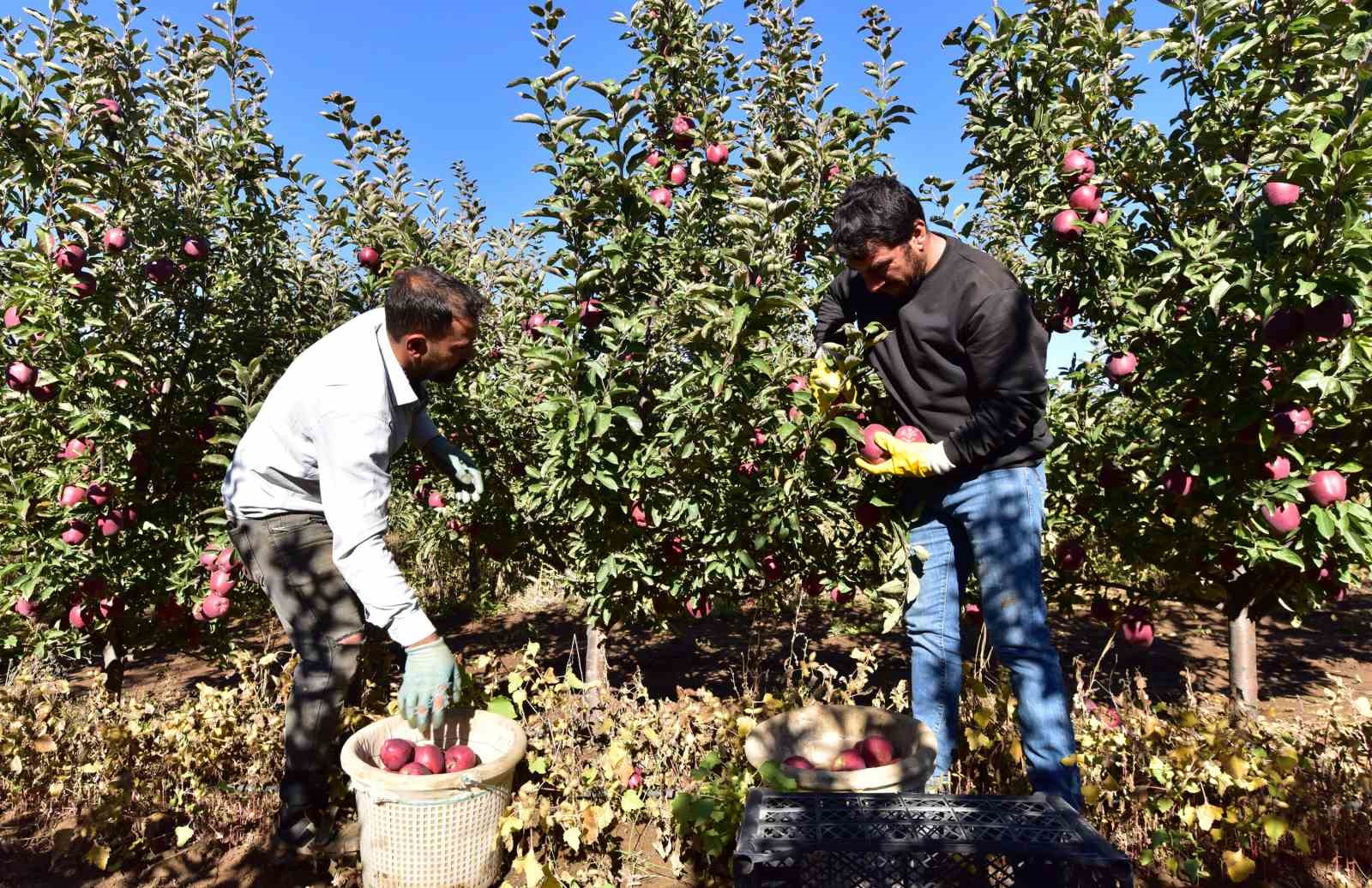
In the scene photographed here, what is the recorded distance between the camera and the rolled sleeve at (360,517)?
6.80 feet

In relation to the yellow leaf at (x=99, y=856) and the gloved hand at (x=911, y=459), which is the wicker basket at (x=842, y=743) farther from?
the yellow leaf at (x=99, y=856)

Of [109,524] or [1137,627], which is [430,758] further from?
[1137,627]

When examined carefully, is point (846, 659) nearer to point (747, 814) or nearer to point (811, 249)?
point (811, 249)

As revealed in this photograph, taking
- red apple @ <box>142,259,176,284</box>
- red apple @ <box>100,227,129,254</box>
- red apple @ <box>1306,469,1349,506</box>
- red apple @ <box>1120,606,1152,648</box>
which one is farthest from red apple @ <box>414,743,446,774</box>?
red apple @ <box>1306,469,1349,506</box>

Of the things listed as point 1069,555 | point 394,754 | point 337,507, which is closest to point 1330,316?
point 1069,555

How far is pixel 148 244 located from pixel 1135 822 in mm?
4204

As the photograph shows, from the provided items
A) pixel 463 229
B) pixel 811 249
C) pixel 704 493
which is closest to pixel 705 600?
pixel 704 493

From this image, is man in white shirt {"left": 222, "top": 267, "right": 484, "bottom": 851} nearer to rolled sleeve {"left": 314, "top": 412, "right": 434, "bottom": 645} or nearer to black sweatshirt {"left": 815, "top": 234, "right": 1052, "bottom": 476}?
rolled sleeve {"left": 314, "top": 412, "right": 434, "bottom": 645}

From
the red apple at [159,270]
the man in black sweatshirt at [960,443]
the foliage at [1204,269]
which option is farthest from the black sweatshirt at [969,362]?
the red apple at [159,270]

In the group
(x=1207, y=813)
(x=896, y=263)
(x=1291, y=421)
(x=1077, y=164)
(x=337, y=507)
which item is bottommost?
(x=1207, y=813)

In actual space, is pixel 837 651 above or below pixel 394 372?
below

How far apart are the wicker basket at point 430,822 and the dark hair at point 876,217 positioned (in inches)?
68.8

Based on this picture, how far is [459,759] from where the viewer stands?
2.37 meters

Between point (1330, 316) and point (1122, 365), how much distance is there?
728 mm
